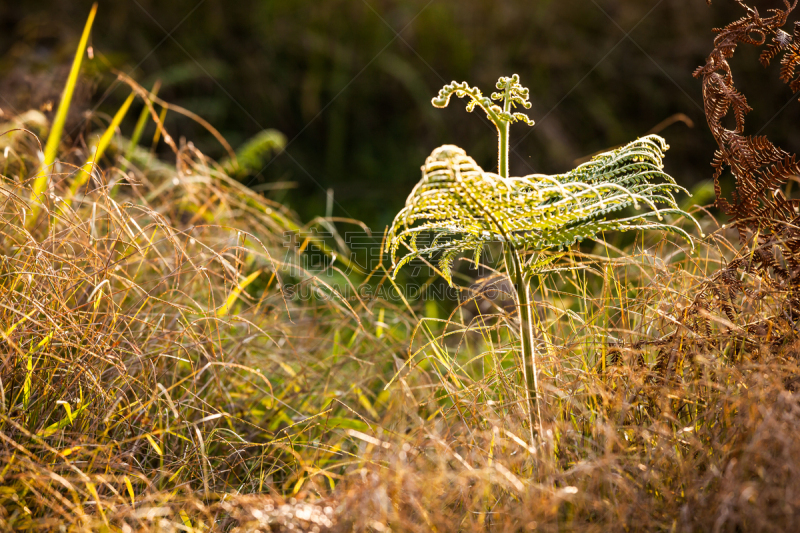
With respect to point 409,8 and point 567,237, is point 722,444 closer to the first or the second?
point 567,237

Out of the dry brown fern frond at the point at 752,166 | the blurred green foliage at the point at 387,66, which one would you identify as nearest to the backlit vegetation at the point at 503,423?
the dry brown fern frond at the point at 752,166

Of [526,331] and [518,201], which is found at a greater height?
[518,201]

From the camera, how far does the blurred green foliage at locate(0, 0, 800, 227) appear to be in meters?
3.61

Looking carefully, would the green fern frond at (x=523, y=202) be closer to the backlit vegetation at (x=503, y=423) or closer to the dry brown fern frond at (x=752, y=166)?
the backlit vegetation at (x=503, y=423)

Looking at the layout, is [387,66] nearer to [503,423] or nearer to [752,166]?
[752,166]

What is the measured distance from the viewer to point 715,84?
1112mm

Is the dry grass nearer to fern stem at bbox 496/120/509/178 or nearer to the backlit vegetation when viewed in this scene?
the backlit vegetation

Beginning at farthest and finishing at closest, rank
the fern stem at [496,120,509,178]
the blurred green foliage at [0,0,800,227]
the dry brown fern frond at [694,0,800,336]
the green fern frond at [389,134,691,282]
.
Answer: the blurred green foliage at [0,0,800,227] → the dry brown fern frond at [694,0,800,336] → the fern stem at [496,120,509,178] → the green fern frond at [389,134,691,282]

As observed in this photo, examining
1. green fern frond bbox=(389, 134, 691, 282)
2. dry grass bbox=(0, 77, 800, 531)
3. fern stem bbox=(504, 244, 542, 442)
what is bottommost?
dry grass bbox=(0, 77, 800, 531)

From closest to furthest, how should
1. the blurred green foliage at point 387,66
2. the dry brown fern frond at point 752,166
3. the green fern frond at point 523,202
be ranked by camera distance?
the green fern frond at point 523,202
the dry brown fern frond at point 752,166
the blurred green foliage at point 387,66

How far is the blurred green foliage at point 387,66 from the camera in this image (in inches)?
142

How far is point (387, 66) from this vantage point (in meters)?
3.68

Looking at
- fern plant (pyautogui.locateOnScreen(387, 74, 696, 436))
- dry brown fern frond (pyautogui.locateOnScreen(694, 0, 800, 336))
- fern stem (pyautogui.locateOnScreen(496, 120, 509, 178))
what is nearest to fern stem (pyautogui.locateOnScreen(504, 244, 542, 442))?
fern plant (pyautogui.locateOnScreen(387, 74, 696, 436))

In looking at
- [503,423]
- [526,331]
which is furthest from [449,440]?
[526,331]
